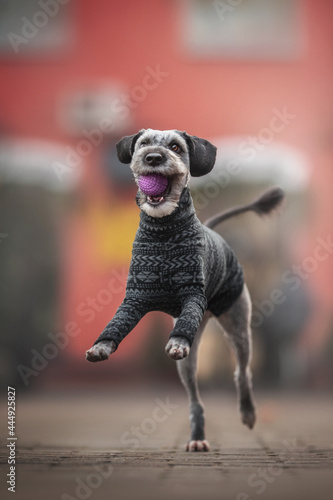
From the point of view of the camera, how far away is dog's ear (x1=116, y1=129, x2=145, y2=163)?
2992mm

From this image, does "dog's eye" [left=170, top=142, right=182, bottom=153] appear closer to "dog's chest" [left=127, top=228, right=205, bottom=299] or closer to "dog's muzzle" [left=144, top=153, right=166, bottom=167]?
"dog's muzzle" [left=144, top=153, right=166, bottom=167]

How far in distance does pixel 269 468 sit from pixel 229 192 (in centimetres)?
436

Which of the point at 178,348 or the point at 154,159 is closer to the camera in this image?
the point at 178,348

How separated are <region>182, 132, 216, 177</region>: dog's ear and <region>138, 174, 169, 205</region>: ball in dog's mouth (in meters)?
0.22

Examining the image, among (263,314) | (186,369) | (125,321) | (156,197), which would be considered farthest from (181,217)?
(263,314)

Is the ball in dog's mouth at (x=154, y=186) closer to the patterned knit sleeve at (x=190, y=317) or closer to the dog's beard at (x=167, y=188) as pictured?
the dog's beard at (x=167, y=188)

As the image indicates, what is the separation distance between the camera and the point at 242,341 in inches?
144

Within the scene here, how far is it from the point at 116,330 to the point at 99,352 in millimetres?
166

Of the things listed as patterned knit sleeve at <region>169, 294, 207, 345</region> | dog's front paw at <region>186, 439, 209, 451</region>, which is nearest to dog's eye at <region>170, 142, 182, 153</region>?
patterned knit sleeve at <region>169, 294, 207, 345</region>

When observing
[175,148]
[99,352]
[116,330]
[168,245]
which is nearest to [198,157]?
[175,148]

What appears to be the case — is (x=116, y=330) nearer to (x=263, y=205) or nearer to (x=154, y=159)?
(x=154, y=159)

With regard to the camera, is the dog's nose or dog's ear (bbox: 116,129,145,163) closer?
the dog's nose

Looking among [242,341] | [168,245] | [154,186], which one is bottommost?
[242,341]

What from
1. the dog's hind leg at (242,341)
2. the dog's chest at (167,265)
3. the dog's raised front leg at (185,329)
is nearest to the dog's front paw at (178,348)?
the dog's raised front leg at (185,329)
